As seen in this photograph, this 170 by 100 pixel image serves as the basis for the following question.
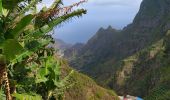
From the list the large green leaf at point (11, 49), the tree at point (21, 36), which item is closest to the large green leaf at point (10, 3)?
the tree at point (21, 36)

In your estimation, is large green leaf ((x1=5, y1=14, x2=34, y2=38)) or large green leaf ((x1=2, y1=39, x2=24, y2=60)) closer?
large green leaf ((x1=2, y1=39, x2=24, y2=60))

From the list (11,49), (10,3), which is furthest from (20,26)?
(11,49)

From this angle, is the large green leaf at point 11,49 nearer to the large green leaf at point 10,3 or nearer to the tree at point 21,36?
the tree at point 21,36

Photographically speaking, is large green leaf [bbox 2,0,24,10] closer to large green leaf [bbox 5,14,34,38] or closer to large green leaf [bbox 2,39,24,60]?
large green leaf [bbox 5,14,34,38]

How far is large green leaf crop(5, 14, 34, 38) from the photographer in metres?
21.9

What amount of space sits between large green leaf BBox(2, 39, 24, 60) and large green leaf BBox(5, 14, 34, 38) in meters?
1.00

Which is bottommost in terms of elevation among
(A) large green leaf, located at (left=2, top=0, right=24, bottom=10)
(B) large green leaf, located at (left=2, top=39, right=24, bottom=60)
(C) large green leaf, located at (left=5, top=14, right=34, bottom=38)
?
(B) large green leaf, located at (left=2, top=39, right=24, bottom=60)

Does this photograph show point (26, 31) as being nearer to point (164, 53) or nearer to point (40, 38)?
point (40, 38)

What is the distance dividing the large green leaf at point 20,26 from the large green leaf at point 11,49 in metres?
1.00

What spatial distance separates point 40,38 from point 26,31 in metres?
0.76

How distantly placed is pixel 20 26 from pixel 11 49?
54.5 inches

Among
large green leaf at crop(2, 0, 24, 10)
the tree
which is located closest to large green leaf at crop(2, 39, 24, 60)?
the tree

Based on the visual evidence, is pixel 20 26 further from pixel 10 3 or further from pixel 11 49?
pixel 11 49

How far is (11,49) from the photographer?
835 inches
